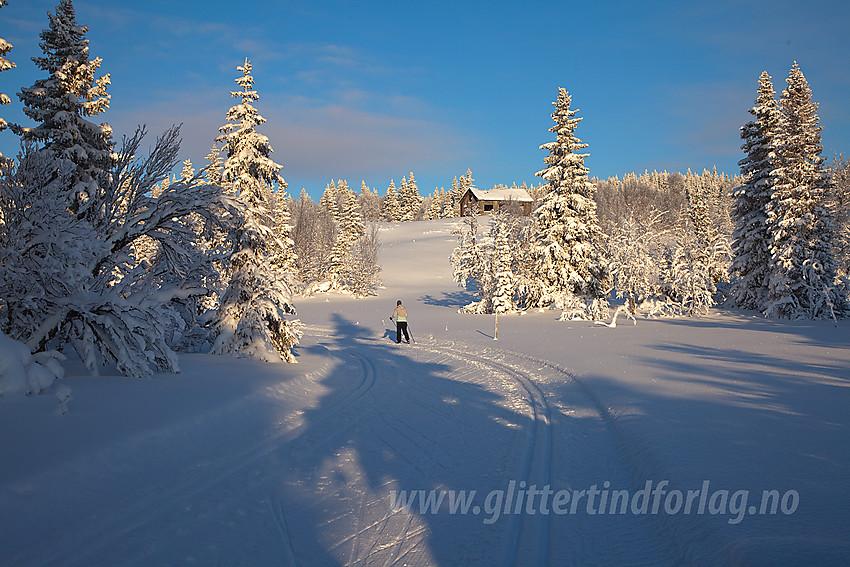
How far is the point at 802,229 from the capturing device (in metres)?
21.9

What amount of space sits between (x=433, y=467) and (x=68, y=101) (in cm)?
1791

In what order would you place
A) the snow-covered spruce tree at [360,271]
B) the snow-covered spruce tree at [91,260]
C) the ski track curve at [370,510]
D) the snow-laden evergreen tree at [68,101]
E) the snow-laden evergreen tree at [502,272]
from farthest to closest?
the snow-covered spruce tree at [360,271], the snow-laden evergreen tree at [502,272], the snow-laden evergreen tree at [68,101], the snow-covered spruce tree at [91,260], the ski track curve at [370,510]

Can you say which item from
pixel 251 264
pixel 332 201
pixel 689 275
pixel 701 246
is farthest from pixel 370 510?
pixel 332 201

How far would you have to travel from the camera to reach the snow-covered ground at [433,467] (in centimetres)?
446

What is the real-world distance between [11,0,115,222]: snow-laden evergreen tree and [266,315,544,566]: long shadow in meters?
12.1

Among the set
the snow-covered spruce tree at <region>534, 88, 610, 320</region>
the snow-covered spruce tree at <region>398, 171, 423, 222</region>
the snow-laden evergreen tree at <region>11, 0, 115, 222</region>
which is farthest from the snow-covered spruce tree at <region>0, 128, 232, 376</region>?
the snow-covered spruce tree at <region>398, 171, 423, 222</region>

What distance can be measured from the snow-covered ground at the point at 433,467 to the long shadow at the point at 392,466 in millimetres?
34

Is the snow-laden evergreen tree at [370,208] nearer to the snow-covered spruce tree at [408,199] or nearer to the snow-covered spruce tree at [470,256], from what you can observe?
the snow-covered spruce tree at [408,199]

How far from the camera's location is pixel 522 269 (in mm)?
32562

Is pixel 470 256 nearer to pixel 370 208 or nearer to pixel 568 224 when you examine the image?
pixel 568 224

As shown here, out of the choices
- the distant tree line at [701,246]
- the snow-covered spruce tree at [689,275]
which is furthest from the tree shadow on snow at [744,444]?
the snow-covered spruce tree at [689,275]

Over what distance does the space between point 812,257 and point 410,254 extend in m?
52.9

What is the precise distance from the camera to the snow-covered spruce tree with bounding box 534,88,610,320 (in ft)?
92.2

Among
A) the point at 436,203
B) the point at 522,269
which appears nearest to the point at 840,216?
the point at 522,269
